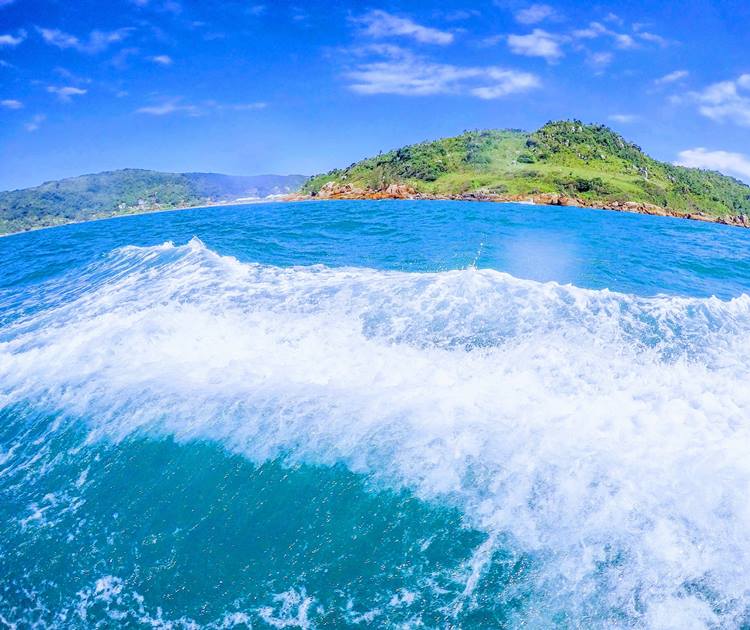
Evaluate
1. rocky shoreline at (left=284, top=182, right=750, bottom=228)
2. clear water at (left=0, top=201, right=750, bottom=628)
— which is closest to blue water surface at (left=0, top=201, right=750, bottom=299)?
clear water at (left=0, top=201, right=750, bottom=628)

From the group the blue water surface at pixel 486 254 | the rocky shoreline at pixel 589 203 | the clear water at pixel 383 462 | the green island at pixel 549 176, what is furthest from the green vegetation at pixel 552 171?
the clear water at pixel 383 462

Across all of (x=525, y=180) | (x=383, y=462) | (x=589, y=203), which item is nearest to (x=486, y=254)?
(x=383, y=462)

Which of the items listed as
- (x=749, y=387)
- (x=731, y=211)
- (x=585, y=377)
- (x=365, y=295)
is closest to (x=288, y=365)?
(x=365, y=295)

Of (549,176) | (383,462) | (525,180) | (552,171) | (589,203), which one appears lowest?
(383,462)

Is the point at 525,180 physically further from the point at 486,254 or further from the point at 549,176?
the point at 486,254

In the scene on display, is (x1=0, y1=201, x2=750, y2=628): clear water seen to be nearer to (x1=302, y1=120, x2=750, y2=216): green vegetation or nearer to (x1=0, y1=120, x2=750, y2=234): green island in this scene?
(x1=0, y1=120, x2=750, y2=234): green island

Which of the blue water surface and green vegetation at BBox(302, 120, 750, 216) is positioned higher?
green vegetation at BBox(302, 120, 750, 216)

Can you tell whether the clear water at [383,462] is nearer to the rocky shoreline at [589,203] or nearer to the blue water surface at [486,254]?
the blue water surface at [486,254]
